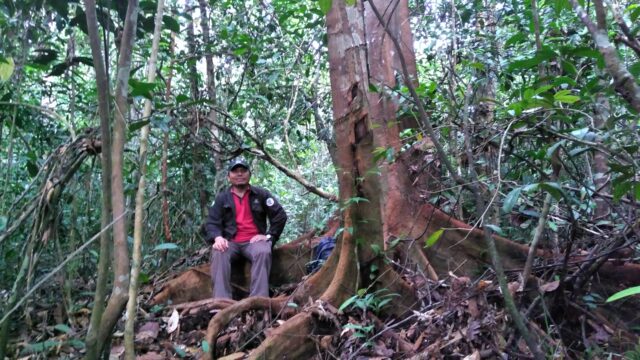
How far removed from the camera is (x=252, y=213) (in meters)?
5.54

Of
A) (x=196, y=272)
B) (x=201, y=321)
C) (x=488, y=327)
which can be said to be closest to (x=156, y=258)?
(x=196, y=272)

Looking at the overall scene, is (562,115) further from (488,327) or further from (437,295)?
(437,295)

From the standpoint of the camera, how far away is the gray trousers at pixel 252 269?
15.8ft

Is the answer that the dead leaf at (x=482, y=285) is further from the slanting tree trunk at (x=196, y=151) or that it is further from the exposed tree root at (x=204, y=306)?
the slanting tree trunk at (x=196, y=151)

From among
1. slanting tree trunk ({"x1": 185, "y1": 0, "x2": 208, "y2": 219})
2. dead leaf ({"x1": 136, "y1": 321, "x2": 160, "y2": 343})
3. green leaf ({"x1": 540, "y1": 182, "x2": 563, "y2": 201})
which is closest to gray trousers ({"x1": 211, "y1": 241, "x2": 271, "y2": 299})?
dead leaf ({"x1": 136, "y1": 321, "x2": 160, "y2": 343})

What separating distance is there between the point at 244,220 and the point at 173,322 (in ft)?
5.41

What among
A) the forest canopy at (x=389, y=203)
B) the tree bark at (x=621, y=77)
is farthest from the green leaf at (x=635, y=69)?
the tree bark at (x=621, y=77)

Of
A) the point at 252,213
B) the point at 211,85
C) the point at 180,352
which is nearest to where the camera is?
the point at 180,352

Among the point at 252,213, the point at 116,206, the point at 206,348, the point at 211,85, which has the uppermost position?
the point at 211,85

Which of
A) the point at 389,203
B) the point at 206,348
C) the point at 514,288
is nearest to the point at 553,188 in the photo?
the point at 514,288

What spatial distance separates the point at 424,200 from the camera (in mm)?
4434

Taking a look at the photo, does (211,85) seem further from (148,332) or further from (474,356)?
(474,356)

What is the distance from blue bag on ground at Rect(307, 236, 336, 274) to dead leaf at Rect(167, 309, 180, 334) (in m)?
1.28

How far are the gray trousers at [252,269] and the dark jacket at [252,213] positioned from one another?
0.26 m
